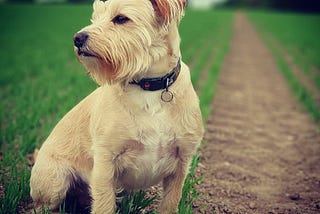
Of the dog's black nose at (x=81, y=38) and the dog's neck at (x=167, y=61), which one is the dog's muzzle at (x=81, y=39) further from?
the dog's neck at (x=167, y=61)

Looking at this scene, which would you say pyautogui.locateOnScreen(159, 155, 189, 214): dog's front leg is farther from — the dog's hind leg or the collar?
the dog's hind leg

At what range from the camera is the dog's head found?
2740 millimetres

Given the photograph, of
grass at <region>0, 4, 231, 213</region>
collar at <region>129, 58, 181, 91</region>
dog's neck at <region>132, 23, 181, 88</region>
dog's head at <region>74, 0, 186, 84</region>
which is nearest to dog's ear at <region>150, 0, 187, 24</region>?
dog's head at <region>74, 0, 186, 84</region>

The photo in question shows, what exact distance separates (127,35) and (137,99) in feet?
1.42

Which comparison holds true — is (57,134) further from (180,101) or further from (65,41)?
(65,41)

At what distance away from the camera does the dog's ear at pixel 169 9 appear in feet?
8.94

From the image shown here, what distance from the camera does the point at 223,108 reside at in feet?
23.8

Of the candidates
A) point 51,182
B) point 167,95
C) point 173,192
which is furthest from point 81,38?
point 173,192

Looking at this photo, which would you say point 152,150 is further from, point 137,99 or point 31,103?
point 31,103

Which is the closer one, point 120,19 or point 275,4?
point 120,19

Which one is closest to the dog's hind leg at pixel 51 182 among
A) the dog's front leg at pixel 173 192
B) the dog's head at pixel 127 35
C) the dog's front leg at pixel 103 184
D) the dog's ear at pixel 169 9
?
the dog's front leg at pixel 103 184

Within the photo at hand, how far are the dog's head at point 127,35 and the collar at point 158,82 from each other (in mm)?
→ 91

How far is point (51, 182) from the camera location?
10.6ft

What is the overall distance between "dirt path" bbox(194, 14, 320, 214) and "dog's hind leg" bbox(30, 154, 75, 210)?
1.13 meters
